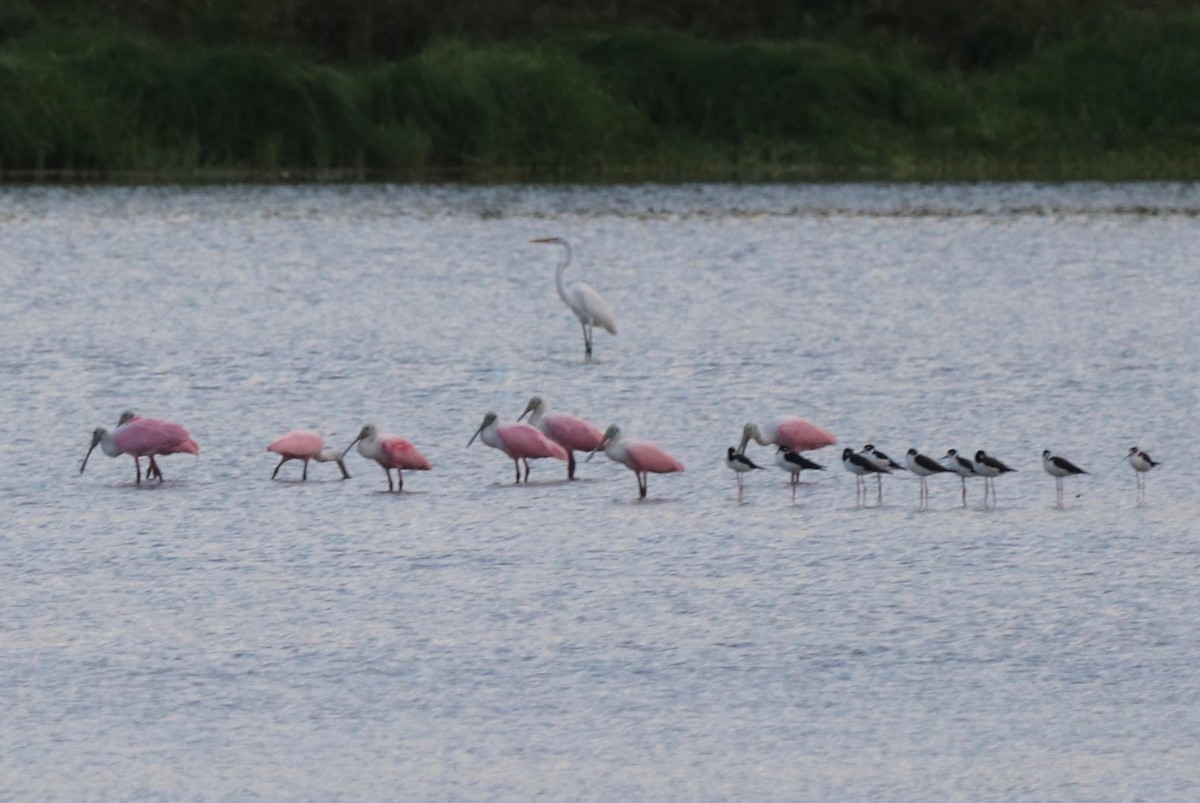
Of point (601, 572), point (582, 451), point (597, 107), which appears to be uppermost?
point (597, 107)

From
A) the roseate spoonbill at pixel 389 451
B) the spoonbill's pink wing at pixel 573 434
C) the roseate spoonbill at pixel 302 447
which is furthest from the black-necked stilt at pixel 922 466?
the roseate spoonbill at pixel 302 447

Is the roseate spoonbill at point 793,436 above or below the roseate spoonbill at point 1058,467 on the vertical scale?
above

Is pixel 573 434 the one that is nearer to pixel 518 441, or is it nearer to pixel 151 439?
pixel 518 441

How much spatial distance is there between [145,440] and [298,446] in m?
0.66

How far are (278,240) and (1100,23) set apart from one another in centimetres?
1931

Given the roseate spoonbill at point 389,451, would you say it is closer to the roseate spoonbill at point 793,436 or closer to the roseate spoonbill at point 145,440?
the roseate spoonbill at point 145,440

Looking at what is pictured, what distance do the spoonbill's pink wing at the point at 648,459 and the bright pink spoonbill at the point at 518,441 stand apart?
53 centimetres

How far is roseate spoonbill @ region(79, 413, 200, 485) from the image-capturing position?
11539 millimetres

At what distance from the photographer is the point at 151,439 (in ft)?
37.9

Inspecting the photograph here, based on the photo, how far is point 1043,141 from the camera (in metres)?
42.3

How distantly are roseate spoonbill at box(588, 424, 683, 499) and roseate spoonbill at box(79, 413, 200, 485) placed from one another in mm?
1787

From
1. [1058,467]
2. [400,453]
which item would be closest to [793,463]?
[1058,467]

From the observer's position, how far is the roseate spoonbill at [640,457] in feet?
36.3

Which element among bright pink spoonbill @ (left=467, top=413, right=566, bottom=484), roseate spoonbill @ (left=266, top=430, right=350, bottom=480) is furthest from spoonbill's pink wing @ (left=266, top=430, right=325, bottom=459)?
bright pink spoonbill @ (left=467, top=413, right=566, bottom=484)
